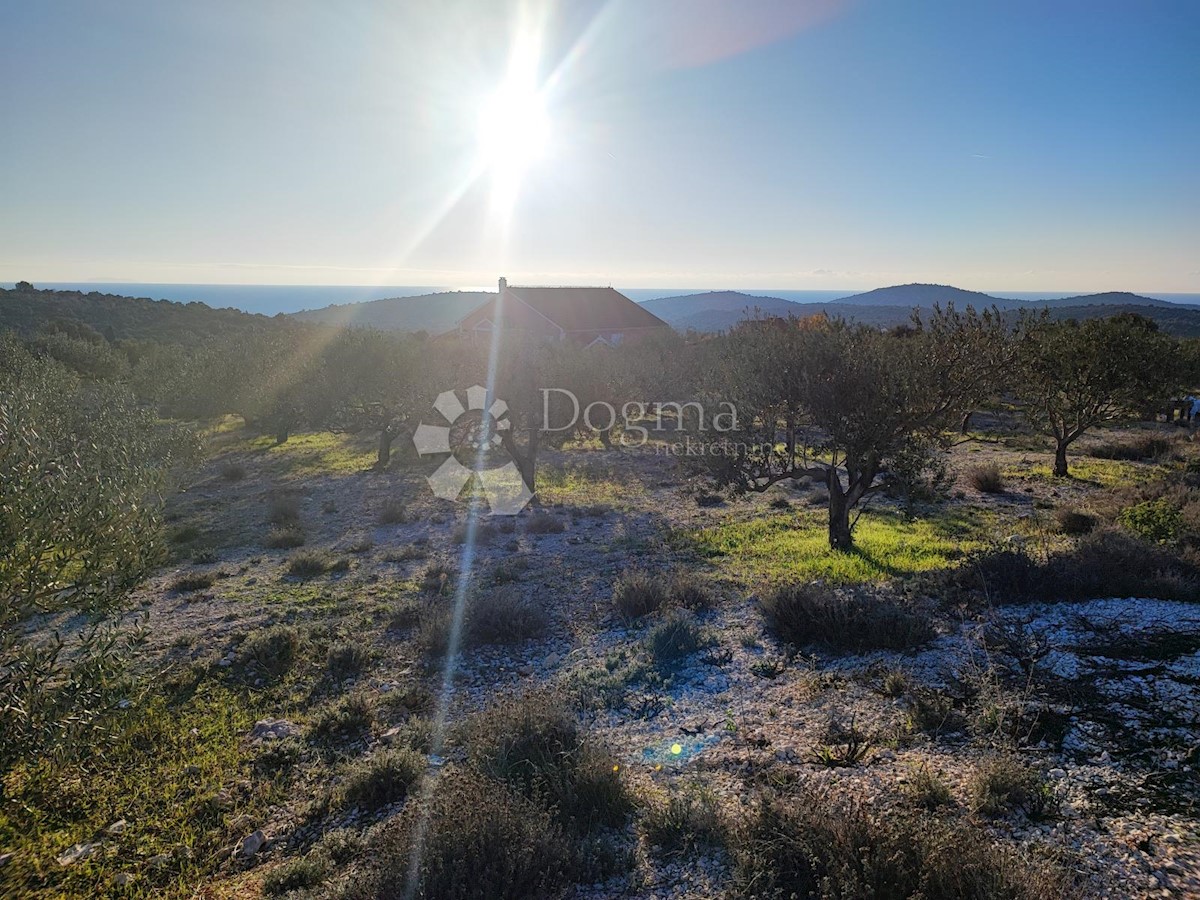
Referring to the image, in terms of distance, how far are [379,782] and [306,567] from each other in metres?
8.66

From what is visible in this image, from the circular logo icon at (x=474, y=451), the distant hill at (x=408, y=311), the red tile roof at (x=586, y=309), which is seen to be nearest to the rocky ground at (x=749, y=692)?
the circular logo icon at (x=474, y=451)

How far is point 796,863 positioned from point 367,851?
12.2 ft

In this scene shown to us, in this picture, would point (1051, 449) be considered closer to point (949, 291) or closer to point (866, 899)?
point (866, 899)

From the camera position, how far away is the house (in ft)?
183

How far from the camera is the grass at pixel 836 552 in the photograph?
1207cm

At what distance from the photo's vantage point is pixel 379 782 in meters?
6.34

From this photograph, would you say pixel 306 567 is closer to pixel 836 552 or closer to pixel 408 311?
pixel 836 552

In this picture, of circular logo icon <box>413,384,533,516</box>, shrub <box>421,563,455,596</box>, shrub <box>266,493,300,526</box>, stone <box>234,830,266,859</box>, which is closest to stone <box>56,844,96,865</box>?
stone <box>234,830,266,859</box>

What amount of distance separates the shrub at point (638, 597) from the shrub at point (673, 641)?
1.24 m

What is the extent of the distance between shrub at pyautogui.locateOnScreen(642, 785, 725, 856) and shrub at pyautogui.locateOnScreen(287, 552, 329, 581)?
10.7 metres

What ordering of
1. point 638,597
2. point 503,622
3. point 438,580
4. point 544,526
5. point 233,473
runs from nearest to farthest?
point 503,622 < point 638,597 < point 438,580 < point 544,526 < point 233,473

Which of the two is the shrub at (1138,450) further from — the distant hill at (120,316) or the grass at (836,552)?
the distant hill at (120,316)

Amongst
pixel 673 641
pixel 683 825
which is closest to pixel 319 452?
pixel 673 641

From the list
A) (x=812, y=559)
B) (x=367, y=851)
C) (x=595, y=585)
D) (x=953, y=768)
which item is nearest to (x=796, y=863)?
(x=953, y=768)
